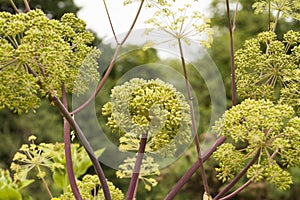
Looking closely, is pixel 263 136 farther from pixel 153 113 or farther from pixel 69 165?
pixel 69 165

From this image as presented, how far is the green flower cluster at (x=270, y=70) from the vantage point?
1.56 m

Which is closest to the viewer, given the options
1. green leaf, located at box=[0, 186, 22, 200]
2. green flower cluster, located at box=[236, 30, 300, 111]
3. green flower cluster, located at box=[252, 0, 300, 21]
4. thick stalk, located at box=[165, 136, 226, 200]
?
thick stalk, located at box=[165, 136, 226, 200]

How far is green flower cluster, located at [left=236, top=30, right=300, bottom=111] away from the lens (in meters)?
1.56

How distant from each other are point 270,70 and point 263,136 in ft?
1.23

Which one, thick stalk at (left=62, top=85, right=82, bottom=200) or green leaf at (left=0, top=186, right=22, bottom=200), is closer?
thick stalk at (left=62, top=85, right=82, bottom=200)

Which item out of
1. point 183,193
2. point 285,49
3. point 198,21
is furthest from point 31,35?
point 183,193

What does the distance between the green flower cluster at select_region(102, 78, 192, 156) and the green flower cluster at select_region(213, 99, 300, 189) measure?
5.8 inches

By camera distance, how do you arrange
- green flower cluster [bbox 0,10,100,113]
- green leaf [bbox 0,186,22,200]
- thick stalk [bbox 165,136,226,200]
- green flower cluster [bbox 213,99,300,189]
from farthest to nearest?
green leaf [bbox 0,186,22,200] → thick stalk [bbox 165,136,226,200] → green flower cluster [bbox 213,99,300,189] → green flower cluster [bbox 0,10,100,113]

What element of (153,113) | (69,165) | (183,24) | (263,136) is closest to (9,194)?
(69,165)

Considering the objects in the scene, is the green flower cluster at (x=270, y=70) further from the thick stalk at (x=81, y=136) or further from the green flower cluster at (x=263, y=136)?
the thick stalk at (x=81, y=136)

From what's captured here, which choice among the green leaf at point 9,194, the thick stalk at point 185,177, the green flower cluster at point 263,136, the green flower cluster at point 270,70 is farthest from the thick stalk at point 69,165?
the green leaf at point 9,194

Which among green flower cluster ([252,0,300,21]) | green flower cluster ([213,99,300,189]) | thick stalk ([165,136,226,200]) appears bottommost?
thick stalk ([165,136,226,200])

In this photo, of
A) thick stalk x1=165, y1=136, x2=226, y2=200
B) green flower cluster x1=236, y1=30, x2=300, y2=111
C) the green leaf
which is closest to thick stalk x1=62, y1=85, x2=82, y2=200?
thick stalk x1=165, y1=136, x2=226, y2=200

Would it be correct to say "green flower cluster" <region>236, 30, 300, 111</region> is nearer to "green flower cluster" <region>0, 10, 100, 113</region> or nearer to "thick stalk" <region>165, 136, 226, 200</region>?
"thick stalk" <region>165, 136, 226, 200</region>
